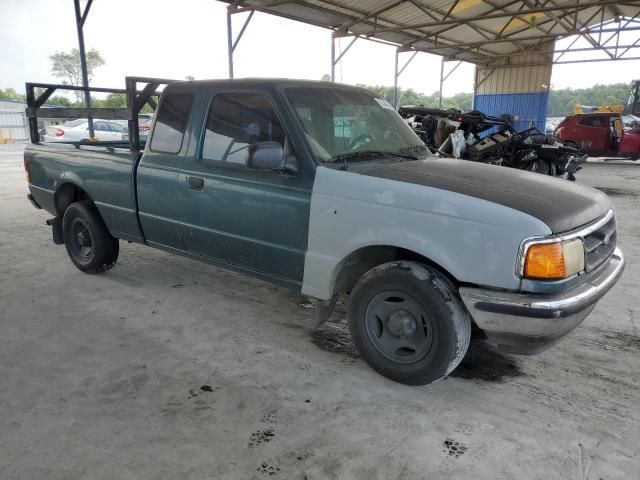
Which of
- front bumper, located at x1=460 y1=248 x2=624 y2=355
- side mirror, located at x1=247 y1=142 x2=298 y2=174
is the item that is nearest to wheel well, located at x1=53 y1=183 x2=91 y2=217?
side mirror, located at x1=247 y1=142 x2=298 y2=174

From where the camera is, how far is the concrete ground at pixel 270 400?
226 centimetres

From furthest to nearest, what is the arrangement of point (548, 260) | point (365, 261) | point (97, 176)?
point (97, 176)
point (365, 261)
point (548, 260)

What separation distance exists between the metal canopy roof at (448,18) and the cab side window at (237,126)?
1020 centimetres

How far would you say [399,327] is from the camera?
287 centimetres

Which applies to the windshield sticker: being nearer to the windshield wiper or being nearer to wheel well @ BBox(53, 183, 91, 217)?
the windshield wiper

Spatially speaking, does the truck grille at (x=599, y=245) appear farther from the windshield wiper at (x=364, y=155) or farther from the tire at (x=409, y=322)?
the windshield wiper at (x=364, y=155)

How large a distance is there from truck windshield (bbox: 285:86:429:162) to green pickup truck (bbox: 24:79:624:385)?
1 centimetres

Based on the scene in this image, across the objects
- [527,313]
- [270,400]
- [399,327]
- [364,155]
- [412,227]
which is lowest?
[270,400]

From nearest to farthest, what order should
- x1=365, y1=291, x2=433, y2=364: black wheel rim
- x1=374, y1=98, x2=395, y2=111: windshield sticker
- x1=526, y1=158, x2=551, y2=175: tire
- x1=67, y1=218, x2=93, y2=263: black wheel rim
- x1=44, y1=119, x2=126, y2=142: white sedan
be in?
x1=365, y1=291, x2=433, y2=364: black wheel rim, x1=374, y1=98, x2=395, y2=111: windshield sticker, x1=67, y1=218, x2=93, y2=263: black wheel rim, x1=526, y1=158, x2=551, y2=175: tire, x1=44, y1=119, x2=126, y2=142: white sedan

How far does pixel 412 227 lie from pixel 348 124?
3.69 ft

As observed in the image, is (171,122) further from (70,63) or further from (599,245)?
(70,63)

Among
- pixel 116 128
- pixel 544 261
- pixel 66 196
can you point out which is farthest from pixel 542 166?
pixel 116 128

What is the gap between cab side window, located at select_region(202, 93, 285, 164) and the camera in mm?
3246

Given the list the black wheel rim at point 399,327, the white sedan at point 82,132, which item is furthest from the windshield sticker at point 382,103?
the white sedan at point 82,132
